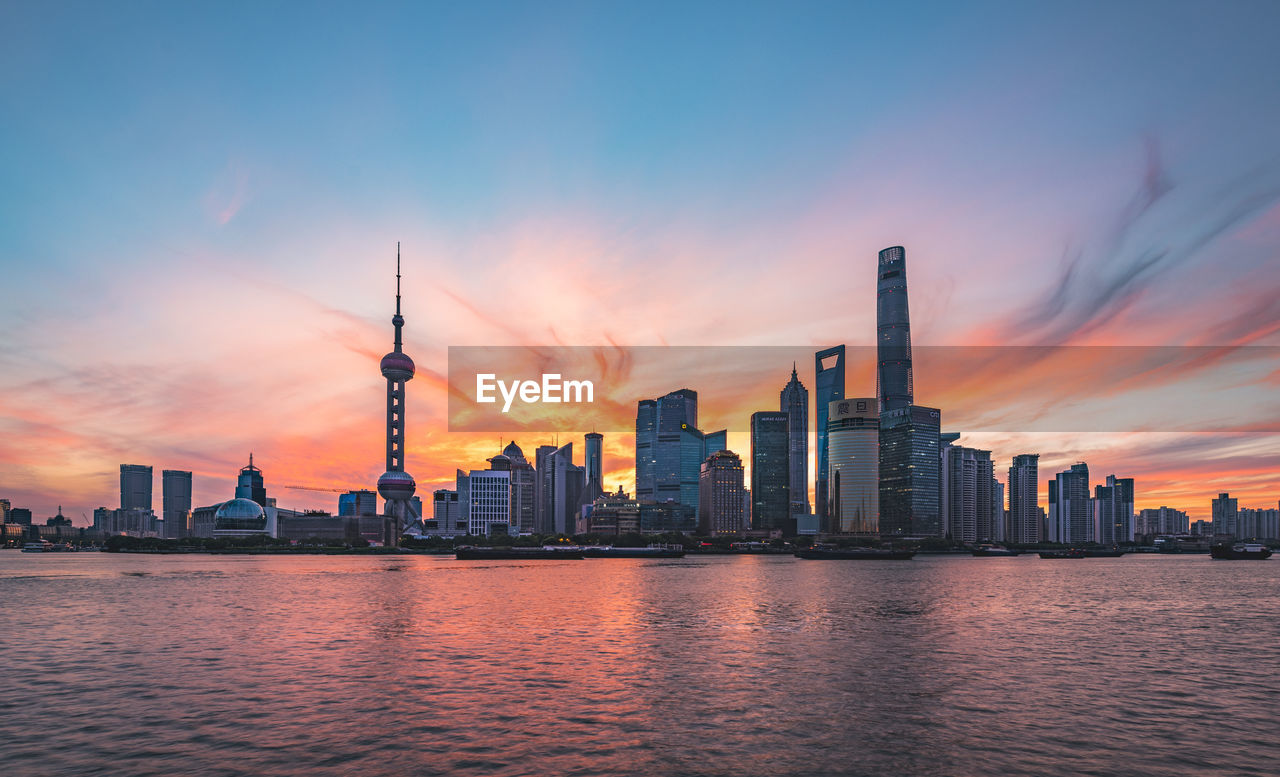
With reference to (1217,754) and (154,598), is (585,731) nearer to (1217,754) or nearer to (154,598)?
(1217,754)

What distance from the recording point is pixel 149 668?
4884 centimetres

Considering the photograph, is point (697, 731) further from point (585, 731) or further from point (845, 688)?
point (845, 688)

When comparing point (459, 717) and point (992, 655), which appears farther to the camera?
point (992, 655)

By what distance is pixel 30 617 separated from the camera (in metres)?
80.3

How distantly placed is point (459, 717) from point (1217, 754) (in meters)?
33.1

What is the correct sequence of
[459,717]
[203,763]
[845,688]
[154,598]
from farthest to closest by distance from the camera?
[154,598]
[845,688]
[459,717]
[203,763]

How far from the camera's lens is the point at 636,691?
4181 centimetres

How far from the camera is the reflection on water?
29812 mm

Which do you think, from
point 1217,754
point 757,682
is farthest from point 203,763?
point 1217,754

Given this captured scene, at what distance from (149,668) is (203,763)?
25490mm

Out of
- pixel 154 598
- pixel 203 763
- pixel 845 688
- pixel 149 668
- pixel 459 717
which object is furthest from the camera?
pixel 154 598

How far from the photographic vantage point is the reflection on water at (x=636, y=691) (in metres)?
29.8

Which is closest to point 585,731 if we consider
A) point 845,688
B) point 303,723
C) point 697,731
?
point 697,731

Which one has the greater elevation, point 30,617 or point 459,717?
point 459,717
